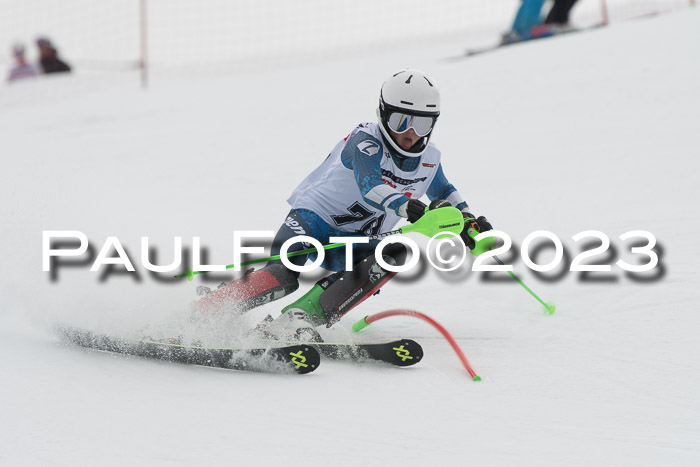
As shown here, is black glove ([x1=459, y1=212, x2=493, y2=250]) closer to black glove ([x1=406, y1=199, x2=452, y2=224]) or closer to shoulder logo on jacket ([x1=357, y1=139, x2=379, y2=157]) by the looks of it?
black glove ([x1=406, y1=199, x2=452, y2=224])

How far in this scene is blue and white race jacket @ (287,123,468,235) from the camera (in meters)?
3.74

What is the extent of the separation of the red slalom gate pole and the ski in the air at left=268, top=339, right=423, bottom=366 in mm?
168

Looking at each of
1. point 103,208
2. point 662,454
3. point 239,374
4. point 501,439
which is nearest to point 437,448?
point 501,439

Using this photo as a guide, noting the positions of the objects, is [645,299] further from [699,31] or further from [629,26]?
[629,26]

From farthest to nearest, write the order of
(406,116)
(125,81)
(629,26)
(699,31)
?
1. (125,81)
2. (629,26)
3. (699,31)
4. (406,116)

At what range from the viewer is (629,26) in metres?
10.9

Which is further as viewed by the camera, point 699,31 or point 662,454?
point 699,31

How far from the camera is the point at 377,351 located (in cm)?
360

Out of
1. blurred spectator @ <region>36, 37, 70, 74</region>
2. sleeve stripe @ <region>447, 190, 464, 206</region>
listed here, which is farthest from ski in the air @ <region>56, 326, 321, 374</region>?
blurred spectator @ <region>36, 37, 70, 74</region>

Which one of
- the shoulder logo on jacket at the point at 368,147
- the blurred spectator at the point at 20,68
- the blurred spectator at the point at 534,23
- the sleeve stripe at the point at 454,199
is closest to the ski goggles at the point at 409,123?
the shoulder logo on jacket at the point at 368,147

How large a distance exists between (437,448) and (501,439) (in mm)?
254

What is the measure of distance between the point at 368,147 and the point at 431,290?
1.56 m

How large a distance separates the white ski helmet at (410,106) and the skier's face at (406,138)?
15 mm

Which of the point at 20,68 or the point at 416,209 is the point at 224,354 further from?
the point at 20,68
